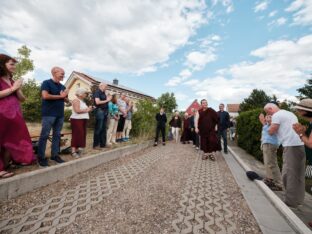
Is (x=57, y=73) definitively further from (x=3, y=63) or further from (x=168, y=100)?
(x=168, y=100)

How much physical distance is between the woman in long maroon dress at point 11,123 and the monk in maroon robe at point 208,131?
563cm

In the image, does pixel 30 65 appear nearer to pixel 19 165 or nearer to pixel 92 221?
pixel 19 165

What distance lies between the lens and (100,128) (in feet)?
22.1

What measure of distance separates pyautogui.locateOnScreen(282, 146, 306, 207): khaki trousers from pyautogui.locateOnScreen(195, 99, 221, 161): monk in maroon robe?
13.1ft

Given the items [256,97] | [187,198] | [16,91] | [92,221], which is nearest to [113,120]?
[16,91]

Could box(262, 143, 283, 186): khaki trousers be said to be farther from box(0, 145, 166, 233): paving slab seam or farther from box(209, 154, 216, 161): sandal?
box(0, 145, 166, 233): paving slab seam

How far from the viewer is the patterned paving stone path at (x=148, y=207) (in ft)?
8.55

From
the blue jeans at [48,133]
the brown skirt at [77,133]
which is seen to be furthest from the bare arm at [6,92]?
the brown skirt at [77,133]

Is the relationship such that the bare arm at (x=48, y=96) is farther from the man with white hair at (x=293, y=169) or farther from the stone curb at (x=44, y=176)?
the man with white hair at (x=293, y=169)

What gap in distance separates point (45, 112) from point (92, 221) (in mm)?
2710

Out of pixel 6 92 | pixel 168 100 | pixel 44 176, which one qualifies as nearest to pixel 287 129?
pixel 44 176

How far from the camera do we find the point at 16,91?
3.87m

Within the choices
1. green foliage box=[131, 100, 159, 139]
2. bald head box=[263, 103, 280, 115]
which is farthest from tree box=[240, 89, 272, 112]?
bald head box=[263, 103, 280, 115]

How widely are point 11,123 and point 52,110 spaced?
0.93 m
